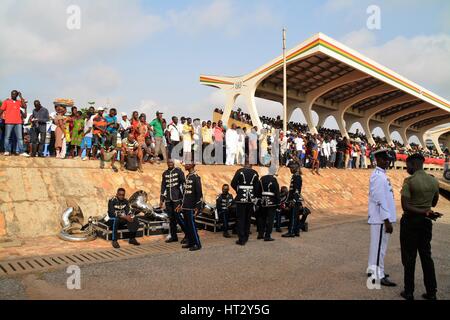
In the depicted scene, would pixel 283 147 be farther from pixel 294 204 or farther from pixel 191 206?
pixel 191 206

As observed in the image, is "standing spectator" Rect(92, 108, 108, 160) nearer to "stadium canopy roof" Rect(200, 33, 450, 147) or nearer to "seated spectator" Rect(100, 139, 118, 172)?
"seated spectator" Rect(100, 139, 118, 172)

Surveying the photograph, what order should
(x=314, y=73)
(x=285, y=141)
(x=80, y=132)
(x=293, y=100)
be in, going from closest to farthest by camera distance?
(x=80, y=132), (x=285, y=141), (x=314, y=73), (x=293, y=100)

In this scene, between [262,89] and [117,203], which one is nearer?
[117,203]

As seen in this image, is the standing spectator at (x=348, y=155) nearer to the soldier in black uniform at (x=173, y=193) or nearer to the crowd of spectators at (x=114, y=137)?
the crowd of spectators at (x=114, y=137)

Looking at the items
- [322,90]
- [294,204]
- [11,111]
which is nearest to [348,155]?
[294,204]

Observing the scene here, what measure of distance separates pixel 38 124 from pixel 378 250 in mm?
9391

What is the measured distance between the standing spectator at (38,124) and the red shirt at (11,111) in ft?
1.67

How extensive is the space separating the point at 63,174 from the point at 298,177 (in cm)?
617

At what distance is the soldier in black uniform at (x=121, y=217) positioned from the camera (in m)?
7.29

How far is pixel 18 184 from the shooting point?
8258mm

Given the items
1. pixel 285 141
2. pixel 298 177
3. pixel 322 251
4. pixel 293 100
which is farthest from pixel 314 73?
pixel 322 251

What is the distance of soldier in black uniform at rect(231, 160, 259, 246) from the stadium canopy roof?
21923 millimetres

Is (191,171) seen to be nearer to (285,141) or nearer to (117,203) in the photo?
(117,203)

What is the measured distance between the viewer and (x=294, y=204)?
341 inches
